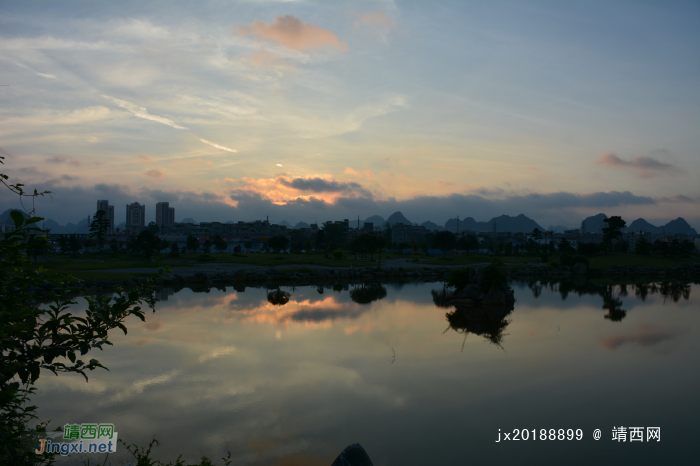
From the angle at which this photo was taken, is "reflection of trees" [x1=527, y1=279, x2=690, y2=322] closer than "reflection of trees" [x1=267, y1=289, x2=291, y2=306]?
No

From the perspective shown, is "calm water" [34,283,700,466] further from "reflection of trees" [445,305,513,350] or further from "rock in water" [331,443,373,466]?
"rock in water" [331,443,373,466]

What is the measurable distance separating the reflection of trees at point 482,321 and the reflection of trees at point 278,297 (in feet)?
31.6

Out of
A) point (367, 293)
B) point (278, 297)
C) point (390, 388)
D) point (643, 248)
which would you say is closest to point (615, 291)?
point (367, 293)

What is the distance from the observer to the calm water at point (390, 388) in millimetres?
7516

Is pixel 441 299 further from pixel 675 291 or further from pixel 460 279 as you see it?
pixel 675 291

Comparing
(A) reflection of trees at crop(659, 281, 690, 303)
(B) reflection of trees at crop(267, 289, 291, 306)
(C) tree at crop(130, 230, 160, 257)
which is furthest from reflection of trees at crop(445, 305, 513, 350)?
(C) tree at crop(130, 230, 160, 257)

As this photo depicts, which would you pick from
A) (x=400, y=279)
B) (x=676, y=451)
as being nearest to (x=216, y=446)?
(x=676, y=451)

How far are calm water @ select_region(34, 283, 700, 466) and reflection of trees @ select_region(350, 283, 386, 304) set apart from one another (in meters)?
6.91

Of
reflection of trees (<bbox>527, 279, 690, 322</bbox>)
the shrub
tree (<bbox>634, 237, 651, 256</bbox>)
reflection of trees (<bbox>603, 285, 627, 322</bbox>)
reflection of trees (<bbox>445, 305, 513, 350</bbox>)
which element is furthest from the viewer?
tree (<bbox>634, 237, 651, 256</bbox>)

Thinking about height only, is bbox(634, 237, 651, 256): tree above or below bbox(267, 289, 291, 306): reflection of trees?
above

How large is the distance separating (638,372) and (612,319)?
9498 mm

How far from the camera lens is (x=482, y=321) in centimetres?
1936

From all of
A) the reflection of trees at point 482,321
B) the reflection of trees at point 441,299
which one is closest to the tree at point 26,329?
the reflection of trees at point 482,321

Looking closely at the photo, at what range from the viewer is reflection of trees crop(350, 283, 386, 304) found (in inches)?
1037
